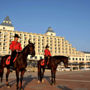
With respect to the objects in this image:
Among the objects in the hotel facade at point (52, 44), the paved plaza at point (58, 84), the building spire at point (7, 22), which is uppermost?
the building spire at point (7, 22)

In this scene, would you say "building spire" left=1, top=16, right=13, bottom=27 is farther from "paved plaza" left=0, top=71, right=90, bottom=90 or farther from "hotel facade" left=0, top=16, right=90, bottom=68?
"paved plaza" left=0, top=71, right=90, bottom=90

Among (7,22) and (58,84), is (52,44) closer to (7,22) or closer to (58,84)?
(7,22)

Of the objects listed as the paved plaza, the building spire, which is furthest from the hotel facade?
the paved plaza

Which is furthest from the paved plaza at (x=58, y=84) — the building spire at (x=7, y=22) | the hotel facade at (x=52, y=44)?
the building spire at (x=7, y=22)

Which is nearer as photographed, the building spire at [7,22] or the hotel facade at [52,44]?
the hotel facade at [52,44]

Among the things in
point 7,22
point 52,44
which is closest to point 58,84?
point 52,44

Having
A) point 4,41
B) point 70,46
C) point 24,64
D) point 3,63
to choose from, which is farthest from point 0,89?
point 70,46

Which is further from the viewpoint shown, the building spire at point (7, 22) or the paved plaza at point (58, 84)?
the building spire at point (7, 22)

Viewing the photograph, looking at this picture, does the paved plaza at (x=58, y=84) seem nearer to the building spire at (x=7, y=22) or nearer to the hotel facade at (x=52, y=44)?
the hotel facade at (x=52, y=44)

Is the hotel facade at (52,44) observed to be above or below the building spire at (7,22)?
below

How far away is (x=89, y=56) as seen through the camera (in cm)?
12125

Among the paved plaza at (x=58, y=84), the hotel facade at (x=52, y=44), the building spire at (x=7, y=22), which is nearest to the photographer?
the paved plaza at (x=58, y=84)

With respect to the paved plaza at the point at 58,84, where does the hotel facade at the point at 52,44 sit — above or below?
above

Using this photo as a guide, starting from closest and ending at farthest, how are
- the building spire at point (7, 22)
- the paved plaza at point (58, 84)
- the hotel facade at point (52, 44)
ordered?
the paved plaza at point (58, 84) < the hotel facade at point (52, 44) < the building spire at point (7, 22)
